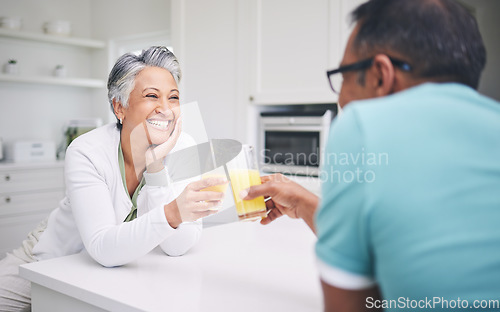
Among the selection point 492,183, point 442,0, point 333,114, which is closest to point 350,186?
point 492,183

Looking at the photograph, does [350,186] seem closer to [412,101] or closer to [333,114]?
[412,101]

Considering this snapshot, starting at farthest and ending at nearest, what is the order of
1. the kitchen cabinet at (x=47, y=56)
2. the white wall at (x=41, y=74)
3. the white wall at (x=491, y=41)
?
1. the white wall at (x=41, y=74)
2. the kitchen cabinet at (x=47, y=56)
3. the white wall at (x=491, y=41)

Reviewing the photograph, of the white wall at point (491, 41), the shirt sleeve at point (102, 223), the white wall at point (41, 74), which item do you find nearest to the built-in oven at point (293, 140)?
the white wall at point (491, 41)

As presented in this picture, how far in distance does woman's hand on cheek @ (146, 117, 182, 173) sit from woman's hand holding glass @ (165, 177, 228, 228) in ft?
1.19

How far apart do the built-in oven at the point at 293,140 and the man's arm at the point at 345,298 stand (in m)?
2.26

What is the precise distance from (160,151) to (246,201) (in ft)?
1.84

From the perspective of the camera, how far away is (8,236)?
12.5 ft

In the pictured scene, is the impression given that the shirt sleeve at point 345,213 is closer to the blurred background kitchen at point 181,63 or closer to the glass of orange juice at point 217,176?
the glass of orange juice at point 217,176

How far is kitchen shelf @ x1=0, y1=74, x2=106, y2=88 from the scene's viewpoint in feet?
13.1

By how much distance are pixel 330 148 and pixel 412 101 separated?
12 centimetres

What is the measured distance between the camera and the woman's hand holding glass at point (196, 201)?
41.8 inches

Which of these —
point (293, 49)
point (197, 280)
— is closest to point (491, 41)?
point (293, 49)

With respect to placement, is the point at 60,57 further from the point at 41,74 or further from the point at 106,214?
the point at 106,214

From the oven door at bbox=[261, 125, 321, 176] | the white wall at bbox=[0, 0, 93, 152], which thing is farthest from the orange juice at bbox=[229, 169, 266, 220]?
the white wall at bbox=[0, 0, 93, 152]
